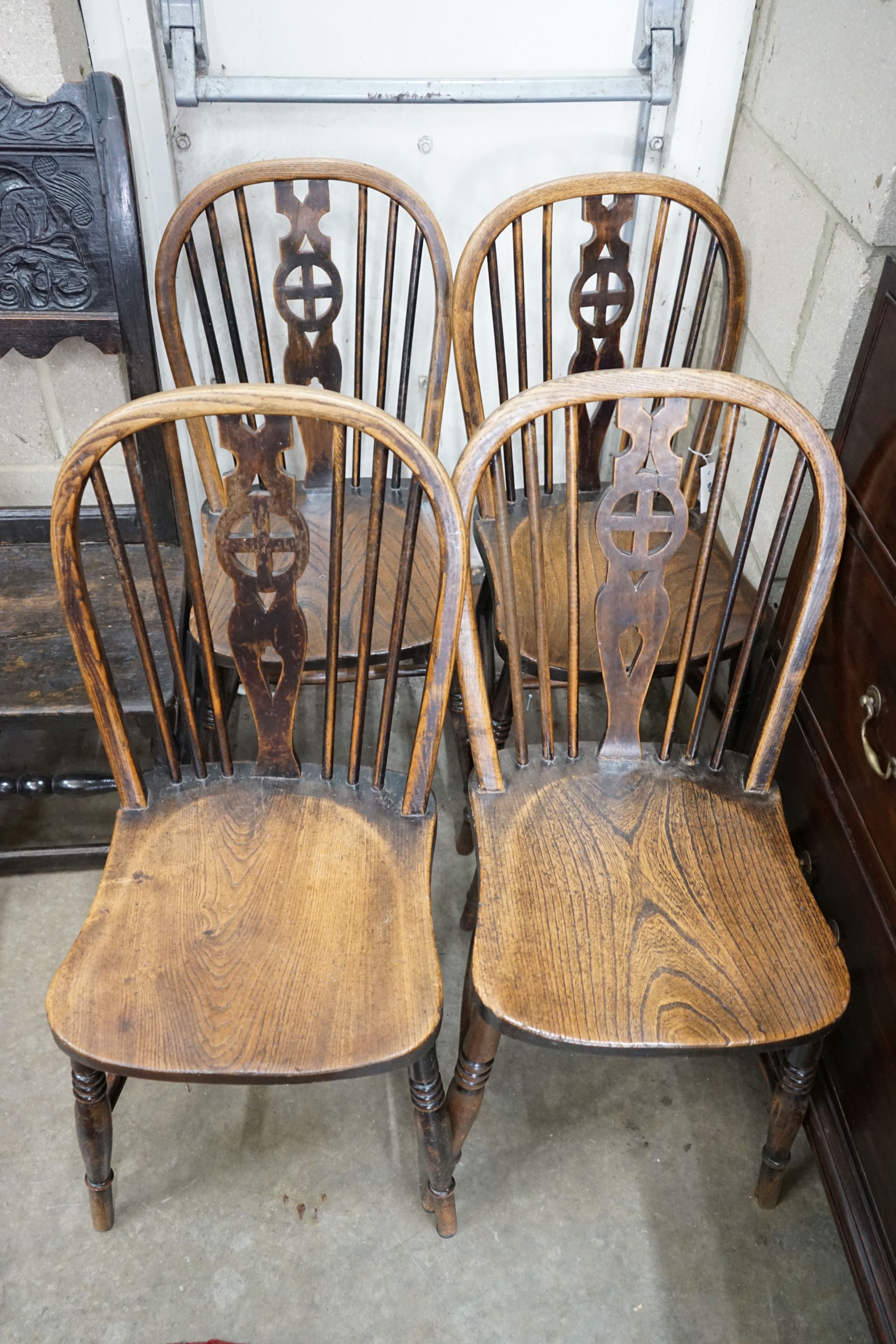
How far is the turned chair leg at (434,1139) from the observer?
110 cm

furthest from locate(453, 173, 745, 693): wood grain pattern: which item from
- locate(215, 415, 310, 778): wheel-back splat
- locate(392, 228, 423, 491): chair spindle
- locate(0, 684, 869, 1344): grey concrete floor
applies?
locate(0, 684, 869, 1344): grey concrete floor

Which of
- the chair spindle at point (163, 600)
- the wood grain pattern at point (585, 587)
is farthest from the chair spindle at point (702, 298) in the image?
the chair spindle at point (163, 600)

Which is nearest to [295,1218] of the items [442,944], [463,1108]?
[463,1108]

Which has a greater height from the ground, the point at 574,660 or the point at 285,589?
the point at 285,589

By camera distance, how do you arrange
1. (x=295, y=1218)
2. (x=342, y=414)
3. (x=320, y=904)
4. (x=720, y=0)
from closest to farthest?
(x=342, y=414) → (x=320, y=904) → (x=295, y=1218) → (x=720, y=0)

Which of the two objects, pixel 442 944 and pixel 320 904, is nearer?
pixel 320 904

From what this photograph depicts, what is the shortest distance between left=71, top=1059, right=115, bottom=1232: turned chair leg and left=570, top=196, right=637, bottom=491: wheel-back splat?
1093 mm

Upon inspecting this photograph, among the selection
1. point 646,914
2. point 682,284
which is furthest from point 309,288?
point 646,914

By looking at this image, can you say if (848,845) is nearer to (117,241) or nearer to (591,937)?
(591,937)

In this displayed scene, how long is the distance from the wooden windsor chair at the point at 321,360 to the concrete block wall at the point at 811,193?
0.49m

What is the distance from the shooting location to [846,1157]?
3.94 ft

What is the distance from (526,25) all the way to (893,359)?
3.06ft

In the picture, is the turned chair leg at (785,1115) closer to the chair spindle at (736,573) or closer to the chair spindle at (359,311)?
the chair spindle at (736,573)

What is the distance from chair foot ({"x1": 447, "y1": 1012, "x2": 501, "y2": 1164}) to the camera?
1.10 metres
